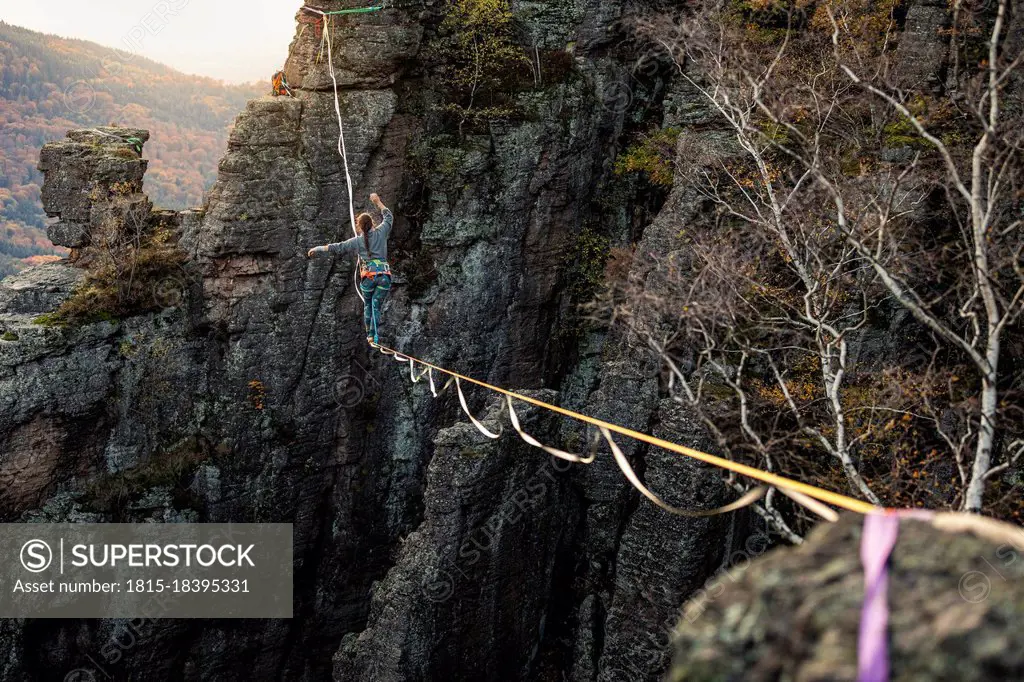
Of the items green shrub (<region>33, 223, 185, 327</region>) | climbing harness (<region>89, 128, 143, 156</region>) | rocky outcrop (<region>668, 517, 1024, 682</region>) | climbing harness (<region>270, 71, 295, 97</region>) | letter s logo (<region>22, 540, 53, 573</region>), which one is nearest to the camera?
rocky outcrop (<region>668, 517, 1024, 682</region>)

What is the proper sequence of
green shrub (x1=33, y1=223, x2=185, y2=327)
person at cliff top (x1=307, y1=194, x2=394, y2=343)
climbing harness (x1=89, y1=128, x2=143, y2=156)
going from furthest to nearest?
climbing harness (x1=89, y1=128, x2=143, y2=156) → green shrub (x1=33, y1=223, x2=185, y2=327) → person at cliff top (x1=307, y1=194, x2=394, y2=343)

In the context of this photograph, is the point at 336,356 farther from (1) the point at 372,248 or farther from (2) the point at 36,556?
(2) the point at 36,556

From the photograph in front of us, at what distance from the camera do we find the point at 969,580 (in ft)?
10.1

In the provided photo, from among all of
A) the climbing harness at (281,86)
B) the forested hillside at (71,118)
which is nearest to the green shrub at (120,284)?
the climbing harness at (281,86)

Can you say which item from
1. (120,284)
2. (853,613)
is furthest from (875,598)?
(120,284)

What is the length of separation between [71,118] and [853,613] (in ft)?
249

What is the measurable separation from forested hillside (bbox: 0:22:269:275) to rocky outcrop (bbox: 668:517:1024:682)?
Answer: 54511 mm

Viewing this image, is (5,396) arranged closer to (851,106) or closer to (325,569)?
(325,569)

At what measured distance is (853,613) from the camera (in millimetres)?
3141

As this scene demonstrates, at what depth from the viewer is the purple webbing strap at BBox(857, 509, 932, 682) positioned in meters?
2.92

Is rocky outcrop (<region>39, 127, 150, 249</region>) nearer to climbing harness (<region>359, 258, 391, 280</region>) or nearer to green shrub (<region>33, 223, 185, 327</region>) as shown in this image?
green shrub (<region>33, 223, 185, 327</region>)

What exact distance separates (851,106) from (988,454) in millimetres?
9633

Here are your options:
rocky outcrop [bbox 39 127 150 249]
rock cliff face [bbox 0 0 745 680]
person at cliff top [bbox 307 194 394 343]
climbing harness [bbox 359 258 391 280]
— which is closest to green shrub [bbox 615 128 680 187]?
rock cliff face [bbox 0 0 745 680]

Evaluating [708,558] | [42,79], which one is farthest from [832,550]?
[42,79]
